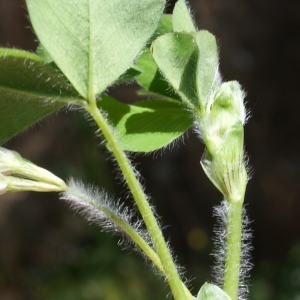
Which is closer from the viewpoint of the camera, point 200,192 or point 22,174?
point 22,174

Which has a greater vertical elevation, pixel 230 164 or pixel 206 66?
pixel 206 66

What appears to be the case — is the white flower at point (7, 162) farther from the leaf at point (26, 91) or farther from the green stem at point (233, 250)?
the green stem at point (233, 250)

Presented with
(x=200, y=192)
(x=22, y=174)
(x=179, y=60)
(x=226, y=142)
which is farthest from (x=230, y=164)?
(x=200, y=192)

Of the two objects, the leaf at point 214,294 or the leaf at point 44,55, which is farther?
the leaf at point 44,55

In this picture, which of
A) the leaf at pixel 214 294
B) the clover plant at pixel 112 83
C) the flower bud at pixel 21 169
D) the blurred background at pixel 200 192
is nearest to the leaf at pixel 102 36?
the clover plant at pixel 112 83

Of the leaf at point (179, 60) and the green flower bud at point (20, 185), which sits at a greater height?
the leaf at point (179, 60)

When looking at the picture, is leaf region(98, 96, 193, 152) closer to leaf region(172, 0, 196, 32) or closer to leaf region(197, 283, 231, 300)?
leaf region(172, 0, 196, 32)

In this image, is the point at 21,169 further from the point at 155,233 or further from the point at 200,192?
the point at 200,192
